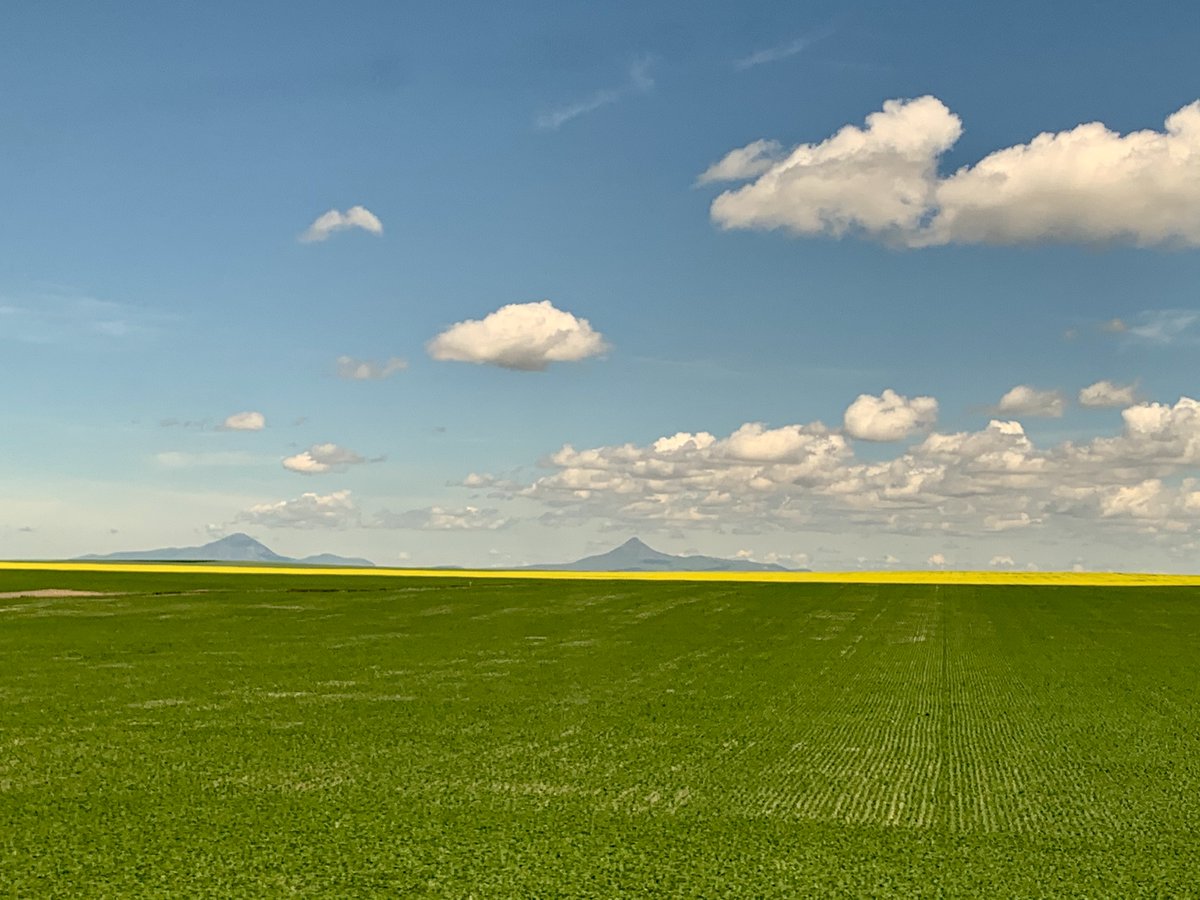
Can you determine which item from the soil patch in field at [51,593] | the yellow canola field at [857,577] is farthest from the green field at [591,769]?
the yellow canola field at [857,577]

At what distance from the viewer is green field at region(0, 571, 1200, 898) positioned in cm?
759

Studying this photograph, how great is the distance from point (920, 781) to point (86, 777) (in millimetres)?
9270

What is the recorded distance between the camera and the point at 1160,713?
15578 mm

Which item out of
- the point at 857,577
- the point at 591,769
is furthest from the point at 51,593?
the point at 857,577

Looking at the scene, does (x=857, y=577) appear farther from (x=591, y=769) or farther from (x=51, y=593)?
(x=591, y=769)

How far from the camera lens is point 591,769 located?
10930mm

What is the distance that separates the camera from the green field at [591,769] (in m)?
7.59

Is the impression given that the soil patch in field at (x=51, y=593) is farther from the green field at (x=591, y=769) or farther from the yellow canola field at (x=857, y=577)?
the yellow canola field at (x=857, y=577)

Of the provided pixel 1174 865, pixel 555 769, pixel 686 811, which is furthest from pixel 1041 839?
pixel 555 769

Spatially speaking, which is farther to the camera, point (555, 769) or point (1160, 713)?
point (1160, 713)

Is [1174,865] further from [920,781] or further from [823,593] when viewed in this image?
[823,593]

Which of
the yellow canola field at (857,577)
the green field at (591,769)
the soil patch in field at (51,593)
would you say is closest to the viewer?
the green field at (591,769)

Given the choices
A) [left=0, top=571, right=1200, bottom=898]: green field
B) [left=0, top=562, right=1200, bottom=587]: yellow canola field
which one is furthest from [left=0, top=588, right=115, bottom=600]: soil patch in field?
[left=0, top=562, right=1200, bottom=587]: yellow canola field

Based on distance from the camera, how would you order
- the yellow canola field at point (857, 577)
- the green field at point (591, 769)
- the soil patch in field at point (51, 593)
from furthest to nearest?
the yellow canola field at point (857, 577), the soil patch in field at point (51, 593), the green field at point (591, 769)
